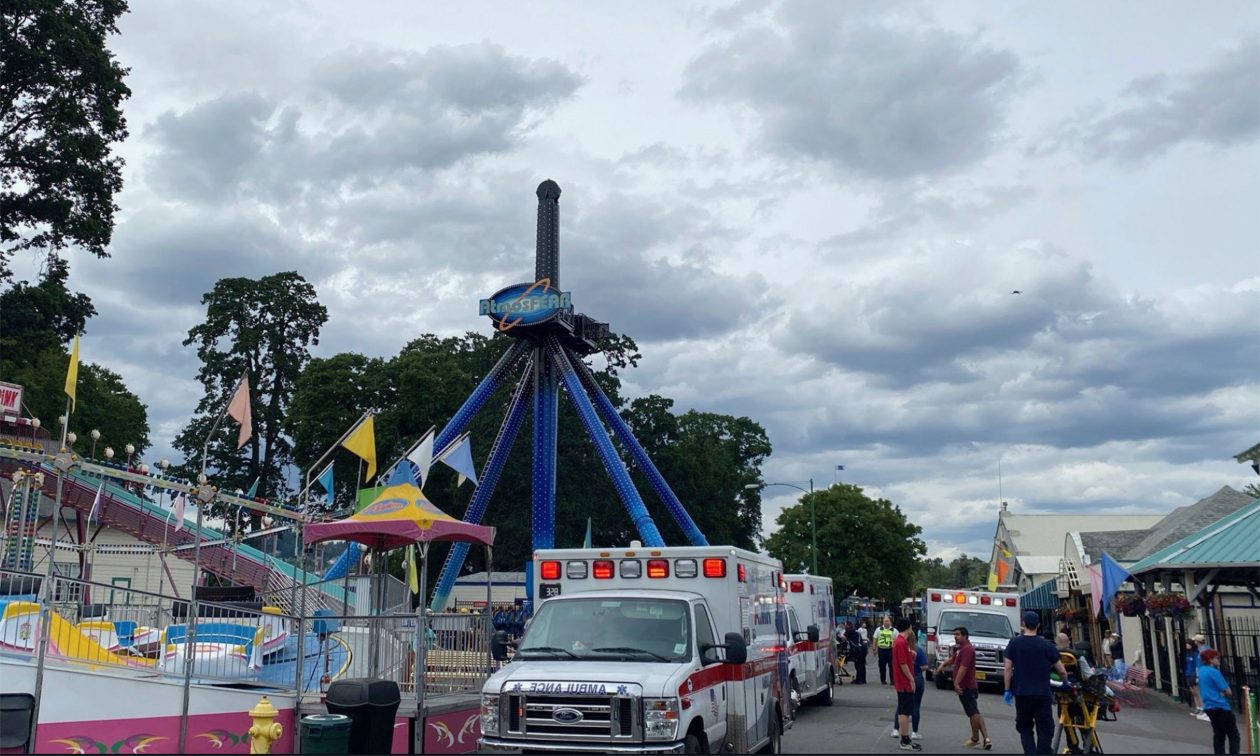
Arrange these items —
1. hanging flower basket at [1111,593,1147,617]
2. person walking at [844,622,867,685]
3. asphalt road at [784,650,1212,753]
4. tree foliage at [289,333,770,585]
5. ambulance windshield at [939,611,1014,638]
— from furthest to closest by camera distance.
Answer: tree foliage at [289,333,770,585] → person walking at [844,622,867,685] → ambulance windshield at [939,611,1014,638] → hanging flower basket at [1111,593,1147,617] → asphalt road at [784,650,1212,753]

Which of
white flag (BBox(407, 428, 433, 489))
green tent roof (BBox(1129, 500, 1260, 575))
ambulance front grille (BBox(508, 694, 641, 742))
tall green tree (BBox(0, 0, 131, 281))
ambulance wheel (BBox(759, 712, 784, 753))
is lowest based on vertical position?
ambulance wheel (BBox(759, 712, 784, 753))

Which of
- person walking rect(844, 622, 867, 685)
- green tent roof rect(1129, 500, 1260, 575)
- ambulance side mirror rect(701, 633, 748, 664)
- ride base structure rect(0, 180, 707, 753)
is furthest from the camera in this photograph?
person walking rect(844, 622, 867, 685)

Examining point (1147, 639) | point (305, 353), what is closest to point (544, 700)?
point (1147, 639)

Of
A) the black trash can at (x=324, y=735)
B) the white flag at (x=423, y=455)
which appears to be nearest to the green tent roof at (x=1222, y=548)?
the white flag at (x=423, y=455)

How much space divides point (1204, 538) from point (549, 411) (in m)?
31.0

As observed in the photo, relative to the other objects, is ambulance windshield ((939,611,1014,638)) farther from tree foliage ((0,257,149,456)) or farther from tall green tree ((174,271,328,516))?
tall green tree ((174,271,328,516))

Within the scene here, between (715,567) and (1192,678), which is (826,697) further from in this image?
(715,567)

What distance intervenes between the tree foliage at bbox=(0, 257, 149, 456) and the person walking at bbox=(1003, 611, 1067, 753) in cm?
2885

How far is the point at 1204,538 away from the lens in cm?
2123

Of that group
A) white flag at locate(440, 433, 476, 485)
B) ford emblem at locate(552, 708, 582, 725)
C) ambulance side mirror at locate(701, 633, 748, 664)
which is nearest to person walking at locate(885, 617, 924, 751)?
ambulance side mirror at locate(701, 633, 748, 664)

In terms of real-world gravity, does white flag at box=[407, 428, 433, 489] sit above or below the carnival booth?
above

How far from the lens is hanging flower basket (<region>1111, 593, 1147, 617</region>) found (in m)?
24.6

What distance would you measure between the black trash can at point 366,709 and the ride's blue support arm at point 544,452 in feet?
103

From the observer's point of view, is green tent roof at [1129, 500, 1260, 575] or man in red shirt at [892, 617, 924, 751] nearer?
man in red shirt at [892, 617, 924, 751]
